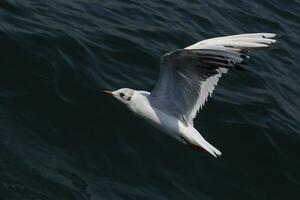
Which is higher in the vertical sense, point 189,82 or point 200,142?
point 189,82

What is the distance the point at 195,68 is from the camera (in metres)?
10.2

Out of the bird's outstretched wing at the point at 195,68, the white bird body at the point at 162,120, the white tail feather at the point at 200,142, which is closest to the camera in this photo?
the bird's outstretched wing at the point at 195,68

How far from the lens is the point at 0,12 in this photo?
47.0 feet

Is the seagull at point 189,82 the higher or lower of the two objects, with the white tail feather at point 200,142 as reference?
higher

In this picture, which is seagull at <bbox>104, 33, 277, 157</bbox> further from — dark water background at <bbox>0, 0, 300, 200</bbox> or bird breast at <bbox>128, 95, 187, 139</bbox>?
dark water background at <bbox>0, 0, 300, 200</bbox>

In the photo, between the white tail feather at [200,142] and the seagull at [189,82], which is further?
the white tail feather at [200,142]

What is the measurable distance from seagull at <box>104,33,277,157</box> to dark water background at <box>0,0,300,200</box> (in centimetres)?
112

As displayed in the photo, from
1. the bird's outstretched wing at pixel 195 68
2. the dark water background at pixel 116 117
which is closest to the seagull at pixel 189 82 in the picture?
the bird's outstretched wing at pixel 195 68

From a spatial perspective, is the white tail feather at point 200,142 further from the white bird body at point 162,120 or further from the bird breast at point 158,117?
the bird breast at point 158,117

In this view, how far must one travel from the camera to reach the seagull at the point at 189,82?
378 inches

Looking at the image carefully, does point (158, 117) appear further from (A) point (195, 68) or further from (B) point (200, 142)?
(A) point (195, 68)

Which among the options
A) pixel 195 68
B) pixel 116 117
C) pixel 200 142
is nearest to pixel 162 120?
pixel 200 142

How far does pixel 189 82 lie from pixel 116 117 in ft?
7.94

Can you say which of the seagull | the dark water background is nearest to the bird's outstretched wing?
the seagull
